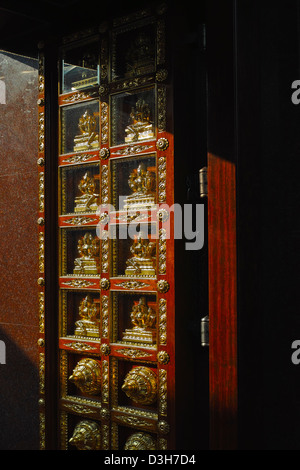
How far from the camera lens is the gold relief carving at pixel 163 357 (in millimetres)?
3043

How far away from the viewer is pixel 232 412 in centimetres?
252

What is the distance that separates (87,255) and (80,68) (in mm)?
1171

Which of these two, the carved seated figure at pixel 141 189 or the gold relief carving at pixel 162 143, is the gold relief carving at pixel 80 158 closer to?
the carved seated figure at pixel 141 189

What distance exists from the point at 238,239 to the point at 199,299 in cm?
67

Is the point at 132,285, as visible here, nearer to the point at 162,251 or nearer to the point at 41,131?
the point at 162,251

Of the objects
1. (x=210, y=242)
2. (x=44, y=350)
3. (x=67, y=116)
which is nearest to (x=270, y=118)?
(x=210, y=242)

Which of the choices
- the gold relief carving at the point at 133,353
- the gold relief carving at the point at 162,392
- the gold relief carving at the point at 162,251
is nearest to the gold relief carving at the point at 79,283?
the gold relief carving at the point at 133,353

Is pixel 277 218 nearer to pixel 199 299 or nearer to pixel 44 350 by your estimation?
pixel 199 299

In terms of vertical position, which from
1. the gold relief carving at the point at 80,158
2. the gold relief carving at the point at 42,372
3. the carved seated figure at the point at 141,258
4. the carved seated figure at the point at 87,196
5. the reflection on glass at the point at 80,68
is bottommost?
the gold relief carving at the point at 42,372

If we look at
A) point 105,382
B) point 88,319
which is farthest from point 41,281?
point 105,382

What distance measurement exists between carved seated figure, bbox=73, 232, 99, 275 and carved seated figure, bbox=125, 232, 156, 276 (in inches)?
10.4

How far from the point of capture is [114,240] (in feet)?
11.0

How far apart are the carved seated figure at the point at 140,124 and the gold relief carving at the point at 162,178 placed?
0.18m

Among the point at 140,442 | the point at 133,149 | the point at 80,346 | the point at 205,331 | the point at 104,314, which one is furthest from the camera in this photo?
the point at 80,346
